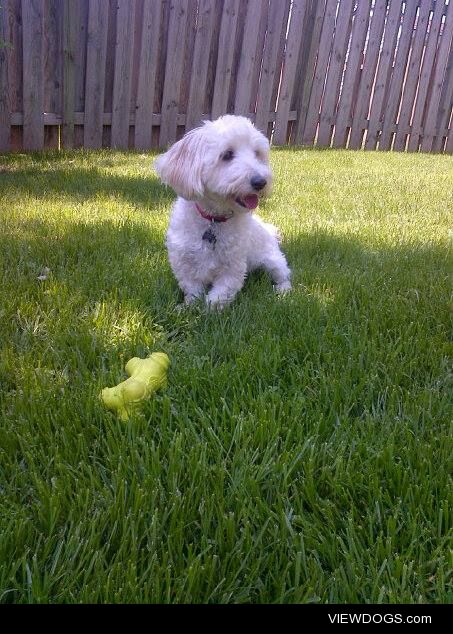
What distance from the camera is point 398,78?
9047 mm

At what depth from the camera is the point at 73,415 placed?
5.80 feet

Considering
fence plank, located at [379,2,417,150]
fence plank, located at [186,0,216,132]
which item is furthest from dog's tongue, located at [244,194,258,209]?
fence plank, located at [379,2,417,150]

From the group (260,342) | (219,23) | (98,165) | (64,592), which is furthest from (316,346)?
(219,23)

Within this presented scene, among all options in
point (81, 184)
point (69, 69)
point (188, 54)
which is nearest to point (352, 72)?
point (188, 54)

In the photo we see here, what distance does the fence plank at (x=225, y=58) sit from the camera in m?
7.21

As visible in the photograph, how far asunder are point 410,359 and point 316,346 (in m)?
0.38

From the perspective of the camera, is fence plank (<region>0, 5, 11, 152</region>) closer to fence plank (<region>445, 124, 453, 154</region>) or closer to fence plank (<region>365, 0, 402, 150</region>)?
fence plank (<region>365, 0, 402, 150</region>)

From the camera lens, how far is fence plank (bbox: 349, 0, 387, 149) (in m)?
8.60

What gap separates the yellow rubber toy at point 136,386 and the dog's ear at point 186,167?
1.24 m

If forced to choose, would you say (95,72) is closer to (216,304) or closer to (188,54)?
(188,54)

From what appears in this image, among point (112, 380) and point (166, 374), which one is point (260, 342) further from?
point (112, 380)

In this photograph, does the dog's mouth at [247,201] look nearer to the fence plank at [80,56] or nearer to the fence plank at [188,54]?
the fence plank at [80,56]

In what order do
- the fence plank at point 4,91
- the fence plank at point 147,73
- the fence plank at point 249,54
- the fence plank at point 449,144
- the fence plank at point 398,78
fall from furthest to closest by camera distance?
1. the fence plank at point 449,144
2. the fence plank at point 398,78
3. the fence plank at point 249,54
4. the fence plank at point 147,73
5. the fence plank at point 4,91

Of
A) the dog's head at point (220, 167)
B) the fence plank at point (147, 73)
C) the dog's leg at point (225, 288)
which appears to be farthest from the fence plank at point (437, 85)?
the dog's leg at point (225, 288)
